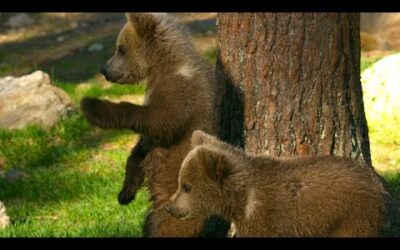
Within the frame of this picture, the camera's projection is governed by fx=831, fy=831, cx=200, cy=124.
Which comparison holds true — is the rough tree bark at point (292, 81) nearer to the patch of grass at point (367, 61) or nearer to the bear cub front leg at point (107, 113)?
the bear cub front leg at point (107, 113)

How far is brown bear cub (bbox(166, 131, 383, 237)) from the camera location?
4797 mm

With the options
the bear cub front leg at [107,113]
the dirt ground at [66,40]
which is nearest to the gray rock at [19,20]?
the dirt ground at [66,40]

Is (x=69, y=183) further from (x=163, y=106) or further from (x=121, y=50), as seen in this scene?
(x=163, y=106)

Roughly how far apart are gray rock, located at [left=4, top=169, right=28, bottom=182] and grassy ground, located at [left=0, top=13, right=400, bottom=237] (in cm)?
7

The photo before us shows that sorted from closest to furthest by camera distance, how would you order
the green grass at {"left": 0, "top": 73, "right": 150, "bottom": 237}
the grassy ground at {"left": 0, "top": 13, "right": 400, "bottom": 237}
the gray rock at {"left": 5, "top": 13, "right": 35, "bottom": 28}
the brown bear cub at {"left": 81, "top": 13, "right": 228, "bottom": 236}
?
1. the brown bear cub at {"left": 81, "top": 13, "right": 228, "bottom": 236}
2. the green grass at {"left": 0, "top": 73, "right": 150, "bottom": 237}
3. the grassy ground at {"left": 0, "top": 13, "right": 400, "bottom": 237}
4. the gray rock at {"left": 5, "top": 13, "right": 35, "bottom": 28}

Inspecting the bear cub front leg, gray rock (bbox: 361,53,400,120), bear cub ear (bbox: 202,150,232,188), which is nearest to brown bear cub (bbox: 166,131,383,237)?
bear cub ear (bbox: 202,150,232,188)

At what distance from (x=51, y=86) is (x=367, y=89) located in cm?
360

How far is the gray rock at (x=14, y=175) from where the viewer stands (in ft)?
25.6

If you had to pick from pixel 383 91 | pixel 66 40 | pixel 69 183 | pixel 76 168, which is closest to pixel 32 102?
pixel 76 168

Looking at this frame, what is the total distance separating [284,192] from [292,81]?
93cm

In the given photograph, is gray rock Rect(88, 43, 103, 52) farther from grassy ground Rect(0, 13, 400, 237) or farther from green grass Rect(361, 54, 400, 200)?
green grass Rect(361, 54, 400, 200)

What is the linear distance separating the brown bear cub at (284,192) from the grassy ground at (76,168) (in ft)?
4.66
